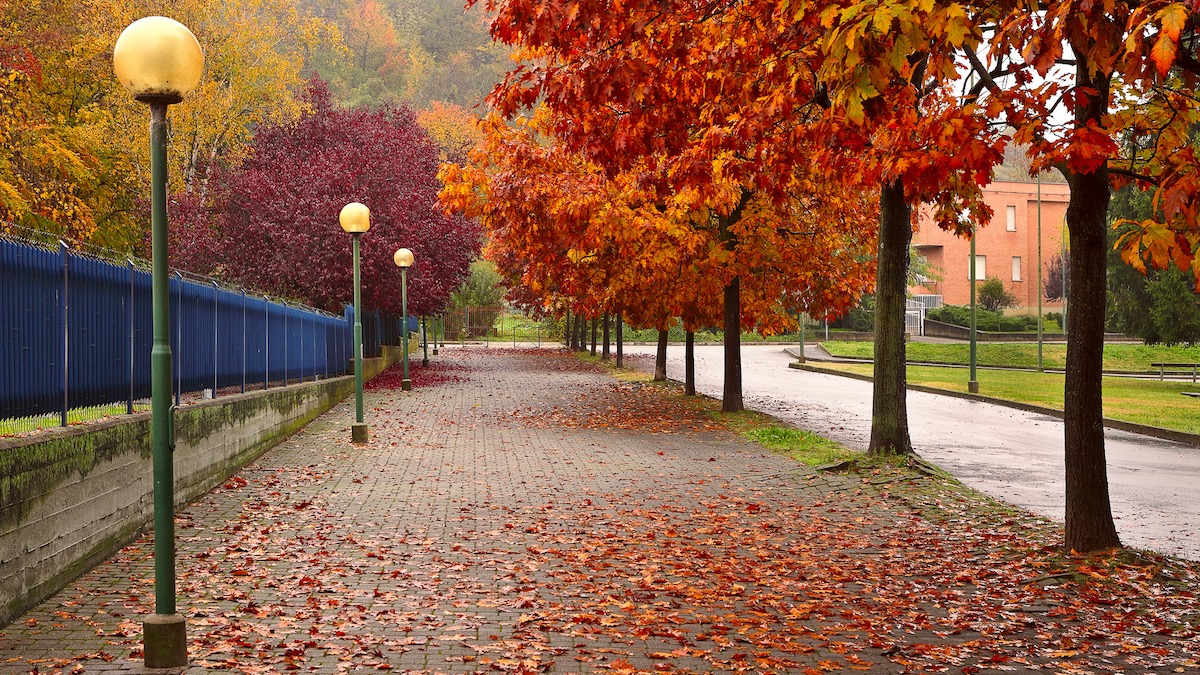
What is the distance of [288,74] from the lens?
139ft

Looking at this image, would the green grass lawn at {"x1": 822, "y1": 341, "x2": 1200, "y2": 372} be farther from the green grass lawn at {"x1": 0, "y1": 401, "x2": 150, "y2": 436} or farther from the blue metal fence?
the green grass lawn at {"x1": 0, "y1": 401, "x2": 150, "y2": 436}

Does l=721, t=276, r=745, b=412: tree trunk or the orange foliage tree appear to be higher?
the orange foliage tree

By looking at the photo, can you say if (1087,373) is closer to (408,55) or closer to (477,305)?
(477,305)

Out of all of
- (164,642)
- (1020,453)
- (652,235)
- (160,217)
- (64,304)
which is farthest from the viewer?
(652,235)

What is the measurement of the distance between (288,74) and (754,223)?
2742 cm

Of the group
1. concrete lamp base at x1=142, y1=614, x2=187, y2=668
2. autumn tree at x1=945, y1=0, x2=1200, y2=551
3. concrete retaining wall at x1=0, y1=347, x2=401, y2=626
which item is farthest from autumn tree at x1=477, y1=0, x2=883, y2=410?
concrete lamp base at x1=142, y1=614, x2=187, y2=668

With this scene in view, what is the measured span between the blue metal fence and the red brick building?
207 feet

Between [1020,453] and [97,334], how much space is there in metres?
12.8

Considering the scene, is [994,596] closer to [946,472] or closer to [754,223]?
[946,472]

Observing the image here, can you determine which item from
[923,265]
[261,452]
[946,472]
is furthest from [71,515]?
[923,265]

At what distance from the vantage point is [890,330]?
1361 centimetres

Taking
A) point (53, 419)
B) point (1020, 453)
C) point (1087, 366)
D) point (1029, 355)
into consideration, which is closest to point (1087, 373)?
point (1087, 366)

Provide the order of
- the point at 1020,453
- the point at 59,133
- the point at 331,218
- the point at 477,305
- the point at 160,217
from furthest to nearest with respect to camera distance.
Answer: the point at 477,305, the point at 59,133, the point at 331,218, the point at 1020,453, the point at 160,217

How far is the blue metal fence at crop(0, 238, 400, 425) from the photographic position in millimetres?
7578
